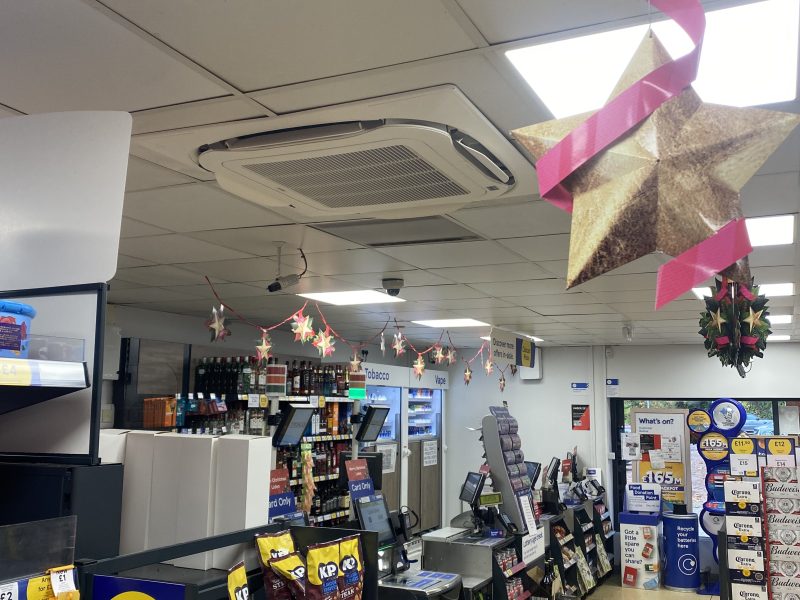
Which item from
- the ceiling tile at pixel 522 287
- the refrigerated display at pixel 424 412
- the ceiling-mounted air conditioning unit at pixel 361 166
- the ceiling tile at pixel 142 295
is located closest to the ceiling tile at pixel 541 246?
the ceiling tile at pixel 522 287

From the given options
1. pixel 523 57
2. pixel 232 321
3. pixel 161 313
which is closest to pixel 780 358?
pixel 232 321

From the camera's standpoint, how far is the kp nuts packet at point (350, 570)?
2.12 metres

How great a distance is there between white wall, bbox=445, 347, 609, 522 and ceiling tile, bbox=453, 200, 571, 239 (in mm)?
7890

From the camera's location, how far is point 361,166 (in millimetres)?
2645

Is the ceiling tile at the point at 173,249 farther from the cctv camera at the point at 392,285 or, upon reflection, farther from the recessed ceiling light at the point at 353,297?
the recessed ceiling light at the point at 353,297

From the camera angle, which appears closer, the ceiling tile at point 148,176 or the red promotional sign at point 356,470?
the ceiling tile at point 148,176

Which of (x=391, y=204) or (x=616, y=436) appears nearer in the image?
(x=391, y=204)

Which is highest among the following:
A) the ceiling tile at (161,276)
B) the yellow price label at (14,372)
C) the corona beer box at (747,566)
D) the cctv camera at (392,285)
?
the ceiling tile at (161,276)

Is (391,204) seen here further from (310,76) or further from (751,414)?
(751,414)

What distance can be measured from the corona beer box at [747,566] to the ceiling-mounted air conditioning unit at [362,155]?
3.95 metres

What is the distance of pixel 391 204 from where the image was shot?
311 cm

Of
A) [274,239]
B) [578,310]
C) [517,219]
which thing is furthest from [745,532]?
[274,239]

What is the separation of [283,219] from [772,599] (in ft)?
14.9

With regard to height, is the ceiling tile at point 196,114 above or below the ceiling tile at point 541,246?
below
